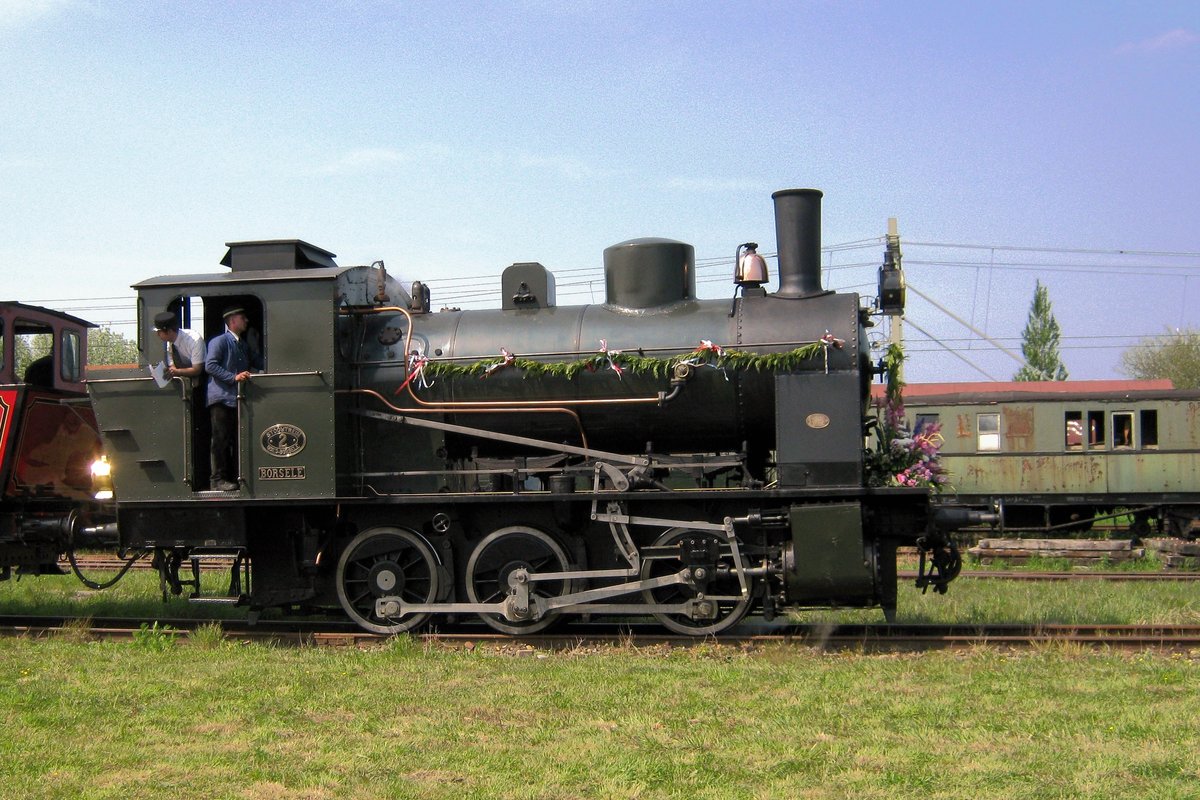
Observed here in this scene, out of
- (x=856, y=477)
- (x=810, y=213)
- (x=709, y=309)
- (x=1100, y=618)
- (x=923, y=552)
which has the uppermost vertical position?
(x=810, y=213)

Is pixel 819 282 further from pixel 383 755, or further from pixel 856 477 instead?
pixel 383 755

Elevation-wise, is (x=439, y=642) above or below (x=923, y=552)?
below

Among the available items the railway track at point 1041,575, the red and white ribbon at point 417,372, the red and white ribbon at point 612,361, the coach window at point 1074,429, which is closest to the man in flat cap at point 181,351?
the red and white ribbon at point 417,372

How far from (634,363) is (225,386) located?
3666mm

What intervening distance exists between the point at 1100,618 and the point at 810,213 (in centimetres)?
503

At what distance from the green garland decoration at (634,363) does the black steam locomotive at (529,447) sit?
20 mm

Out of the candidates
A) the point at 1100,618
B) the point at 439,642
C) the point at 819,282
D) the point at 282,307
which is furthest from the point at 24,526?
the point at 1100,618

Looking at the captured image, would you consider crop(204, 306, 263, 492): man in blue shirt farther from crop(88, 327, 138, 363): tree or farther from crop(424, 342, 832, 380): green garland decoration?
crop(88, 327, 138, 363): tree

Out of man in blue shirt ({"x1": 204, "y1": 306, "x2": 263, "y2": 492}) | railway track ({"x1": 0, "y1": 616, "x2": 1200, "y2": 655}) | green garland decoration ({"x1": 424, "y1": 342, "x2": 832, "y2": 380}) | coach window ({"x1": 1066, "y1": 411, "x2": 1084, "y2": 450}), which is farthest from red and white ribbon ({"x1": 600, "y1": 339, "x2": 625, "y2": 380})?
coach window ({"x1": 1066, "y1": 411, "x2": 1084, "y2": 450})

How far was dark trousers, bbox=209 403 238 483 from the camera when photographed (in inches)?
402

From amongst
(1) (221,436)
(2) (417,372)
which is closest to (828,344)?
(2) (417,372)

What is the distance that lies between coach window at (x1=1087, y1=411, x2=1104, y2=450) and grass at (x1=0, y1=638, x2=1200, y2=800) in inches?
542

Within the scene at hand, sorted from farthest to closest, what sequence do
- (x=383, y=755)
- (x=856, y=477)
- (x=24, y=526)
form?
(x=24, y=526)
(x=856, y=477)
(x=383, y=755)

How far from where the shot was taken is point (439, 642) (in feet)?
32.3
